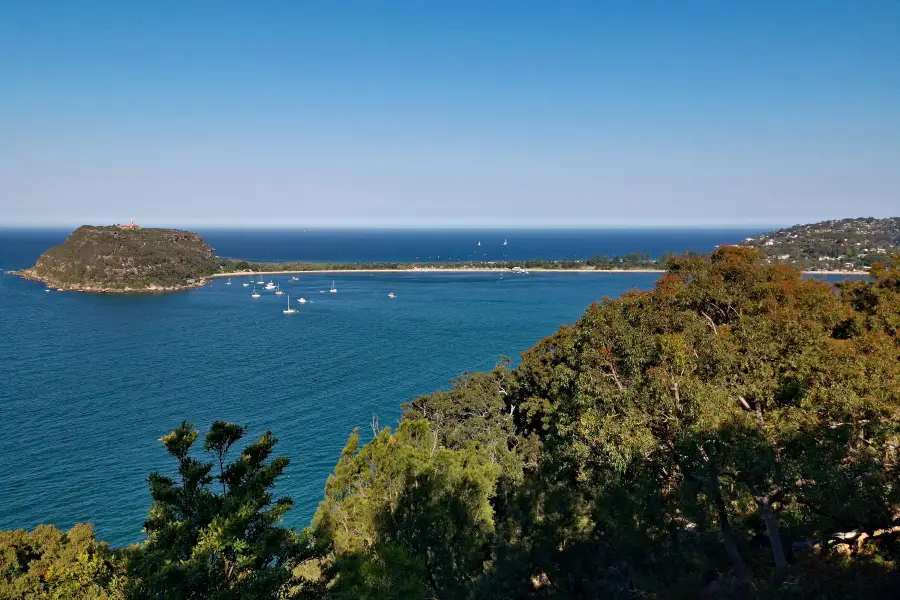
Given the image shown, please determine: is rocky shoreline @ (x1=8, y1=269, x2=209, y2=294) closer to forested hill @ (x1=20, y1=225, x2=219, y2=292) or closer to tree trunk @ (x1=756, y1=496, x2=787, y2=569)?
forested hill @ (x1=20, y1=225, x2=219, y2=292)

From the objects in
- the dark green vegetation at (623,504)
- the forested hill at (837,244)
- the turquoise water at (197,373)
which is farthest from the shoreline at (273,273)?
the dark green vegetation at (623,504)

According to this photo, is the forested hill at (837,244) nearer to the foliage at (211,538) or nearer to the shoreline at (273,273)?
the shoreline at (273,273)

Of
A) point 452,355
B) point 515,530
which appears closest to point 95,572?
point 515,530

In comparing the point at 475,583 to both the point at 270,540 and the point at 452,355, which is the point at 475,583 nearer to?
the point at 270,540

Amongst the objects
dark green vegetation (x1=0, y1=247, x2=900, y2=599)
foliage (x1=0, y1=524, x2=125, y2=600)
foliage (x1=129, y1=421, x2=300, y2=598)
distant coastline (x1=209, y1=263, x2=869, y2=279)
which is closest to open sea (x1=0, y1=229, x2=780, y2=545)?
foliage (x1=0, y1=524, x2=125, y2=600)

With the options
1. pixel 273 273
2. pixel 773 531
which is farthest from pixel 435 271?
pixel 773 531

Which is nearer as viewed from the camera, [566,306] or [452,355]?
[452,355]

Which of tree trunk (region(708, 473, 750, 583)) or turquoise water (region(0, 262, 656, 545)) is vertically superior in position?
tree trunk (region(708, 473, 750, 583))
